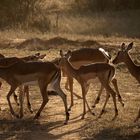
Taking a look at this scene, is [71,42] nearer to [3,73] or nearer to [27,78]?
[3,73]

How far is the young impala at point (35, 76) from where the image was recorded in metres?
11.2

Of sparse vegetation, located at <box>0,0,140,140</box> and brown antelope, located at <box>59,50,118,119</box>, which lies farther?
brown antelope, located at <box>59,50,118,119</box>

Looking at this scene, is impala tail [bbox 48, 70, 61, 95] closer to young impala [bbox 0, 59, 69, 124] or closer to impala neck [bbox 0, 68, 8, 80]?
young impala [bbox 0, 59, 69, 124]

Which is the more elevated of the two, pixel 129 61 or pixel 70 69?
pixel 129 61

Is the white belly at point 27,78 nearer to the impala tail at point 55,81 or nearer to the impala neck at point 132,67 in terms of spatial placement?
the impala tail at point 55,81

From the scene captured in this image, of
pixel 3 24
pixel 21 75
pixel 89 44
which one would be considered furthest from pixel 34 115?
pixel 3 24

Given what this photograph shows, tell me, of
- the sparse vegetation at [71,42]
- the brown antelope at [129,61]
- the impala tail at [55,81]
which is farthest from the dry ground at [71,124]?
the brown antelope at [129,61]

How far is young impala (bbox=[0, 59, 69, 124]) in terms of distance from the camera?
11.2 meters

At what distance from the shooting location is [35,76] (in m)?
11.3

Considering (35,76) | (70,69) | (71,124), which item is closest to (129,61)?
(70,69)

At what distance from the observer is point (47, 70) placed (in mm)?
11180

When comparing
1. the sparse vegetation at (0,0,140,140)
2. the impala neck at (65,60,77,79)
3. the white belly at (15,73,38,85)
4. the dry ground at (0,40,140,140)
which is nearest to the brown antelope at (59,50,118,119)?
the impala neck at (65,60,77,79)

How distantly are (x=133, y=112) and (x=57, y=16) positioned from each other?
73.5 feet

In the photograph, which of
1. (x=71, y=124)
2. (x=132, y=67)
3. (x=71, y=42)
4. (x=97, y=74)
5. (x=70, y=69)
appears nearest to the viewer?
(x=71, y=124)
